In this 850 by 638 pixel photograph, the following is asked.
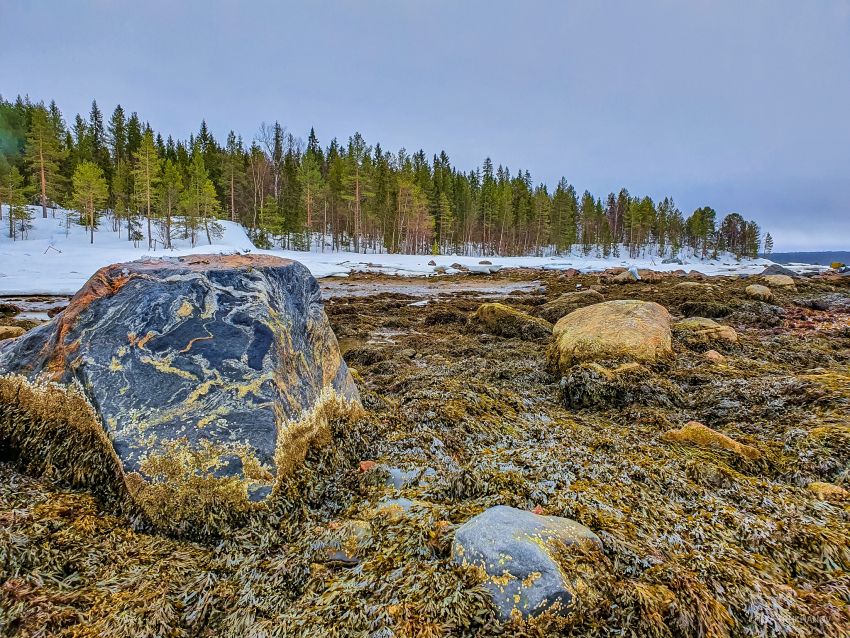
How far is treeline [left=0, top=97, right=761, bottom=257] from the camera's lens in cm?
3922

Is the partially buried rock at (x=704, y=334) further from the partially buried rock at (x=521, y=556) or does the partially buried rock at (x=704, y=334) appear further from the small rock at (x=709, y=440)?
the partially buried rock at (x=521, y=556)

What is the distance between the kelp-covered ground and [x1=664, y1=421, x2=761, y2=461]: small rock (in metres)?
0.06

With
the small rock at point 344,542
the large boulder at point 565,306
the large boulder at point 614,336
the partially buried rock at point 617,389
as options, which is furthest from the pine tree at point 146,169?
the small rock at point 344,542

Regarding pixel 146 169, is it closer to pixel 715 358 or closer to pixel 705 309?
pixel 705 309

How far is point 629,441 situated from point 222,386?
2927 millimetres

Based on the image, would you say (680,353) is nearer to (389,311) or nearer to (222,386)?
(222,386)

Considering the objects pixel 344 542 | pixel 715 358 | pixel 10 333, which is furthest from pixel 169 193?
pixel 344 542

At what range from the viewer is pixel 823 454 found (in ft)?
8.64

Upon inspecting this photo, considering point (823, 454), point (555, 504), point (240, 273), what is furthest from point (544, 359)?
point (240, 273)

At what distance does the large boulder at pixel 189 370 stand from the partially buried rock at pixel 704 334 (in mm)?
5606

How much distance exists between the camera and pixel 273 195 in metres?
50.3

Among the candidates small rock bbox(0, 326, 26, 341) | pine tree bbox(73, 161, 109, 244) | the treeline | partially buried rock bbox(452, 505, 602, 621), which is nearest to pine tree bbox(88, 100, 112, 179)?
the treeline

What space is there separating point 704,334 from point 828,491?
4236mm

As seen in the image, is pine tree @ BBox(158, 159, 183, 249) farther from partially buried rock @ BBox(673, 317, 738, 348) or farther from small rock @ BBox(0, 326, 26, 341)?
partially buried rock @ BBox(673, 317, 738, 348)
